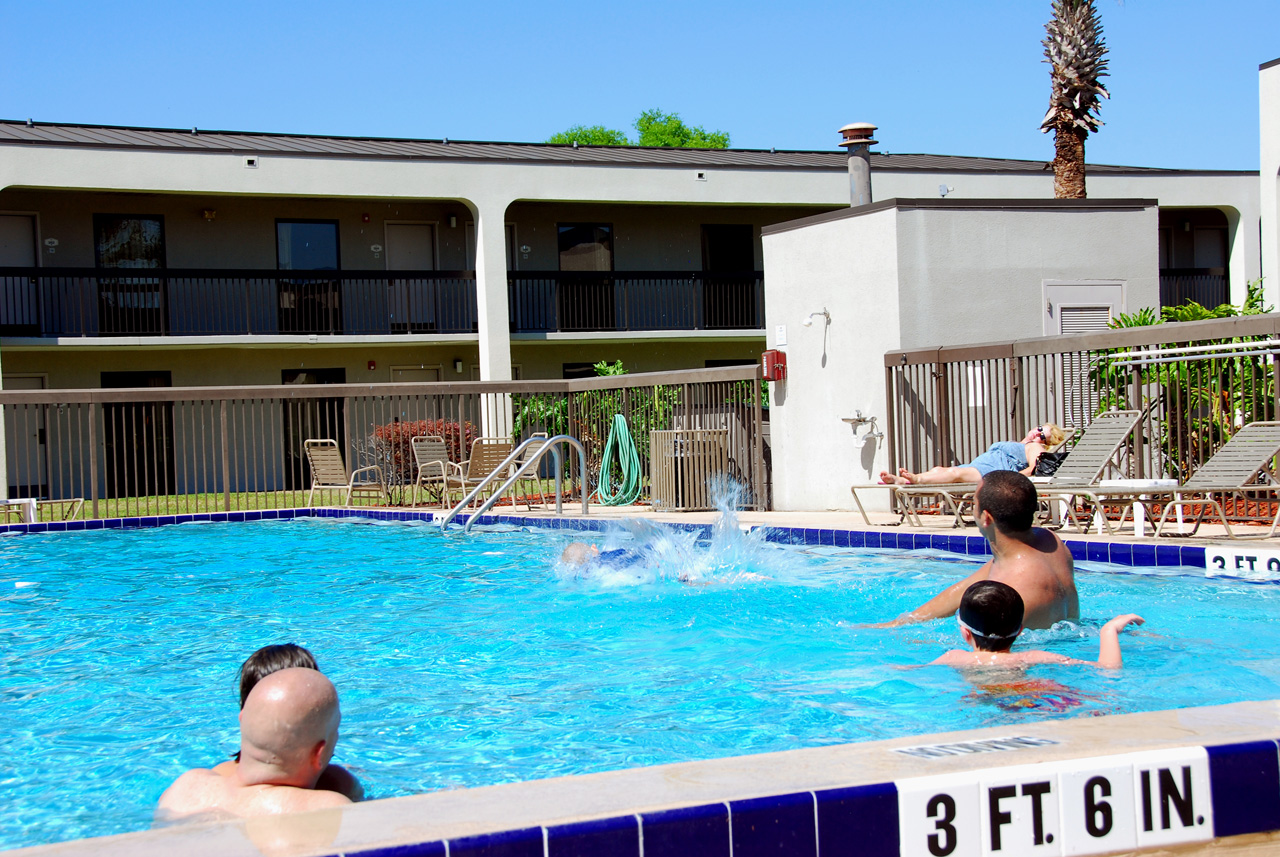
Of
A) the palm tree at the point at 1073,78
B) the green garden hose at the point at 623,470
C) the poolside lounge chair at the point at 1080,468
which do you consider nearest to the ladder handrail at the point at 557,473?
the green garden hose at the point at 623,470

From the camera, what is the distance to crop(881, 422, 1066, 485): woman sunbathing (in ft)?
33.5

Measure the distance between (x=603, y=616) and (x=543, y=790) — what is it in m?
5.37

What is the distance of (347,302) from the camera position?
21.7m

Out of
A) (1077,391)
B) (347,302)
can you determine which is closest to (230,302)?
(347,302)

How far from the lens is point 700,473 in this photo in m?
13.7

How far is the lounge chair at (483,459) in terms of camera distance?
15.0 metres

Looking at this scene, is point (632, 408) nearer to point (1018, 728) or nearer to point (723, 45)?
point (1018, 728)

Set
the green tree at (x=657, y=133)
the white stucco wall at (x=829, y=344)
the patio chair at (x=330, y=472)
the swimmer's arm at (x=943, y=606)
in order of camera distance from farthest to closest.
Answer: the green tree at (x=657, y=133) → the patio chair at (x=330, y=472) → the white stucco wall at (x=829, y=344) → the swimmer's arm at (x=943, y=606)

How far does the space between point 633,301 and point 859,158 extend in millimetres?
8945

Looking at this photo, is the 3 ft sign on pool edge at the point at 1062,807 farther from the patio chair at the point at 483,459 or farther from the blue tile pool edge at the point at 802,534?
the patio chair at the point at 483,459

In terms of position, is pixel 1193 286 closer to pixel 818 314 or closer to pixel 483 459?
pixel 818 314

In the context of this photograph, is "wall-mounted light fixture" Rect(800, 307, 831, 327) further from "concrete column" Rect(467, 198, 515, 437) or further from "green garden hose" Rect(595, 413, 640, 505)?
"concrete column" Rect(467, 198, 515, 437)

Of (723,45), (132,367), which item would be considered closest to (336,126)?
(723,45)

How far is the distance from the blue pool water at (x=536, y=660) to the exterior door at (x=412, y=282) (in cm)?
1150
